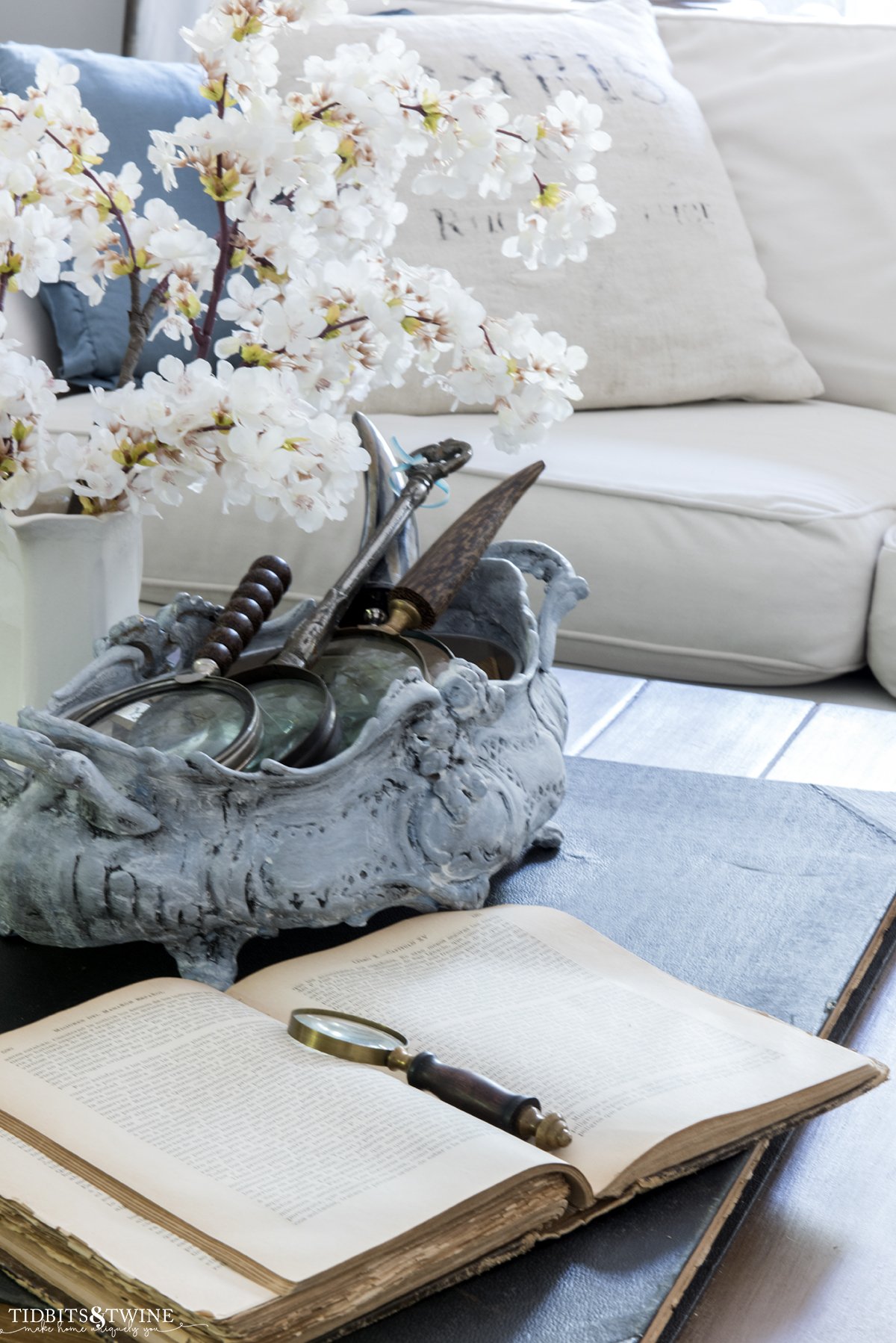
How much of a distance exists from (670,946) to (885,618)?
103 cm

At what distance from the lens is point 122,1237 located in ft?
1.52

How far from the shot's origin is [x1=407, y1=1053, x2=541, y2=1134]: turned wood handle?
553 millimetres

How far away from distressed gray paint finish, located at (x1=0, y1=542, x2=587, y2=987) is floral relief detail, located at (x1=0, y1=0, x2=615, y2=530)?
13 centimetres

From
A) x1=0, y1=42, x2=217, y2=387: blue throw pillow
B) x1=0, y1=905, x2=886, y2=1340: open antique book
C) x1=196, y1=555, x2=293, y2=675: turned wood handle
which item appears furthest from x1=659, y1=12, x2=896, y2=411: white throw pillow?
x1=0, y1=905, x2=886, y2=1340: open antique book

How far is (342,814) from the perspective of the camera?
27.1 inches

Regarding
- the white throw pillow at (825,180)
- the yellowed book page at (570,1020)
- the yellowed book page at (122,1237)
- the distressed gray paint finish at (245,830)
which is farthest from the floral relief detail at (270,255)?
the white throw pillow at (825,180)

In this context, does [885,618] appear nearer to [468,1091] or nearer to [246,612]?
[246,612]

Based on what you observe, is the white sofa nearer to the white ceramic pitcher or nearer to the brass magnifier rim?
the white ceramic pitcher

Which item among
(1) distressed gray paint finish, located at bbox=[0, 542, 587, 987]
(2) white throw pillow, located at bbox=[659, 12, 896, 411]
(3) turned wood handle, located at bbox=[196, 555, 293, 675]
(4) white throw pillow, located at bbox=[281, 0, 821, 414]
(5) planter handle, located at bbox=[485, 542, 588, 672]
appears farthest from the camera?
(2) white throw pillow, located at bbox=[659, 12, 896, 411]

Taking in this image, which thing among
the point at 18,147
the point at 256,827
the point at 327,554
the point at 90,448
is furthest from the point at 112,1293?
the point at 327,554

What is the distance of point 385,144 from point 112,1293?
577 millimetres

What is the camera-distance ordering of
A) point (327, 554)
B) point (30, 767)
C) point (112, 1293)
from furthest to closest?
point (327, 554)
point (30, 767)
point (112, 1293)

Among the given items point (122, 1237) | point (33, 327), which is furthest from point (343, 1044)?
point (33, 327)

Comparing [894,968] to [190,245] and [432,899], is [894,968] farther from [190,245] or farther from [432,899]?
[190,245]
